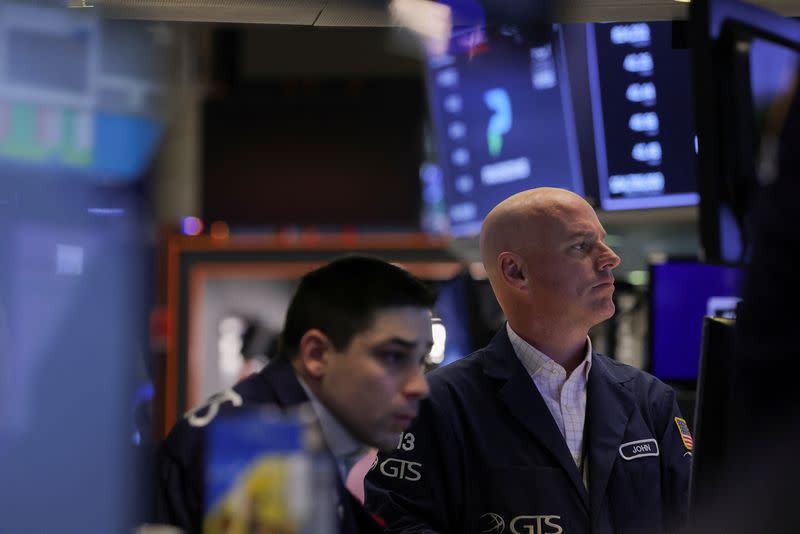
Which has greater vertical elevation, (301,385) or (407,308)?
(407,308)

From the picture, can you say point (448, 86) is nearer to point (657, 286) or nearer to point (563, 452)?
point (657, 286)

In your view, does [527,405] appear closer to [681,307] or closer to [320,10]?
[320,10]

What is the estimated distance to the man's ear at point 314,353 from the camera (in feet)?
5.05

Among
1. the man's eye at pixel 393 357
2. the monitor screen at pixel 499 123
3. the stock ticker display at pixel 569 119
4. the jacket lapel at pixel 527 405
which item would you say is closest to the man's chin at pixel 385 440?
the man's eye at pixel 393 357

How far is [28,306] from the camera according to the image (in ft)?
3.20

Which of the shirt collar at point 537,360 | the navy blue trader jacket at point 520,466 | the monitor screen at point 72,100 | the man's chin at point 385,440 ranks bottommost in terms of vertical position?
the navy blue trader jacket at point 520,466

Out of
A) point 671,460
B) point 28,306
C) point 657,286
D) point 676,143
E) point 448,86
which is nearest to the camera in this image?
point 28,306

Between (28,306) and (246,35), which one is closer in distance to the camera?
(28,306)

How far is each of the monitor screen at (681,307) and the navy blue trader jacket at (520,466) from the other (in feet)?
3.82

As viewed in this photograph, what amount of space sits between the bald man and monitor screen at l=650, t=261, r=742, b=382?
1090mm

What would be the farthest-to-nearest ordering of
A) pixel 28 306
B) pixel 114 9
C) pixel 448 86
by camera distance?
pixel 448 86 → pixel 114 9 → pixel 28 306

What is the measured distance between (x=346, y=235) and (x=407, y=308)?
14.3 ft

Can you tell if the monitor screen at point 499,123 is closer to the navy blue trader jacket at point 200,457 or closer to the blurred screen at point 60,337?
the navy blue trader jacket at point 200,457

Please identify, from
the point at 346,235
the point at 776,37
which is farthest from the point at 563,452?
the point at 346,235
